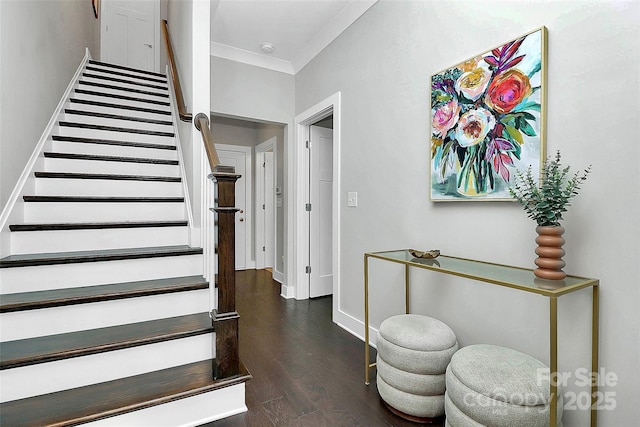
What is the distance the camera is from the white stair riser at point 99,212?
6.71 ft

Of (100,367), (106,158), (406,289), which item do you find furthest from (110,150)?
(406,289)

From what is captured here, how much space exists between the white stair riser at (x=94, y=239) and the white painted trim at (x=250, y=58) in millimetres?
1993

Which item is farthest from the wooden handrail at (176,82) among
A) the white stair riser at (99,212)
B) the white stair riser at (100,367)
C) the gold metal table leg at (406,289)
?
the gold metal table leg at (406,289)

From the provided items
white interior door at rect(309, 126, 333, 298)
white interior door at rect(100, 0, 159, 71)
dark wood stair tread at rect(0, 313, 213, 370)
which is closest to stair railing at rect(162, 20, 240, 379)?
dark wood stair tread at rect(0, 313, 213, 370)

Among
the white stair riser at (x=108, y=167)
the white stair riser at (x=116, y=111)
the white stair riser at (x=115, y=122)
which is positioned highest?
the white stair riser at (x=116, y=111)

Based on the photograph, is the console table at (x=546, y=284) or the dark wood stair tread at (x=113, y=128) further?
the dark wood stair tread at (x=113, y=128)

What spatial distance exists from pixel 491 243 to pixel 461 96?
2.70ft

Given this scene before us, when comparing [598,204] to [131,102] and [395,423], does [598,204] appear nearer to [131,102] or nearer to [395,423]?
[395,423]

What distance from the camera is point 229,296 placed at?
1.60 meters

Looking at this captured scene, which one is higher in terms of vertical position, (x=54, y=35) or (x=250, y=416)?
(x=54, y=35)

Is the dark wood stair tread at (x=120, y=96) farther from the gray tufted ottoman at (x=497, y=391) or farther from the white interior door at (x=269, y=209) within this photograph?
the gray tufted ottoman at (x=497, y=391)

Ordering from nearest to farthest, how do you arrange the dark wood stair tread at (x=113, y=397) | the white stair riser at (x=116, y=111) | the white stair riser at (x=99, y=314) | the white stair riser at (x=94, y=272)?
the dark wood stair tread at (x=113, y=397)
the white stair riser at (x=99, y=314)
the white stair riser at (x=94, y=272)
the white stair riser at (x=116, y=111)

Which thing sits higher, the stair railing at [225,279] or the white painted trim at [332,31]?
the white painted trim at [332,31]

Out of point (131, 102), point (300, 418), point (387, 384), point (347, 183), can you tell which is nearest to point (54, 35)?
point (131, 102)
